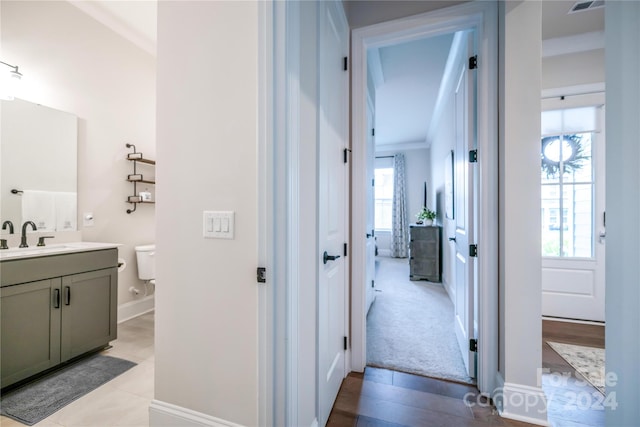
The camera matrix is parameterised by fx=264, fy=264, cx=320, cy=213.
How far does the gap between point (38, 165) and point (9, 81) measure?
2.02 feet

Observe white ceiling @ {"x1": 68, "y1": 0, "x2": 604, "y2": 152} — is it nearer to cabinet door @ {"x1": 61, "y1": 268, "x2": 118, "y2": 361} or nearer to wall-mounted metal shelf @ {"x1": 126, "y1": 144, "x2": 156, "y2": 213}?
wall-mounted metal shelf @ {"x1": 126, "y1": 144, "x2": 156, "y2": 213}

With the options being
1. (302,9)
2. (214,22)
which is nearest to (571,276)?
(302,9)

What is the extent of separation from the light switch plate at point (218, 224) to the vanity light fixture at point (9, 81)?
2061 mm

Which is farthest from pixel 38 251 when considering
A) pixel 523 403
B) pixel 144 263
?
pixel 523 403

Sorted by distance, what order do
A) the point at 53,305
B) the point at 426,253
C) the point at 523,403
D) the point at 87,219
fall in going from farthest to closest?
the point at 426,253, the point at 87,219, the point at 53,305, the point at 523,403

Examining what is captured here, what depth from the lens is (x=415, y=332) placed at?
255 centimetres

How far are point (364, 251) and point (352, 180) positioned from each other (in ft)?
1.73

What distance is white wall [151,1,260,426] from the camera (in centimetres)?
110

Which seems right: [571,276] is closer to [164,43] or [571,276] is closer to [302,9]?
[302,9]

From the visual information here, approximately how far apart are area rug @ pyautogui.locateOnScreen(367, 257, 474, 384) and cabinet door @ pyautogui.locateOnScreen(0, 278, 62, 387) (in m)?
2.26

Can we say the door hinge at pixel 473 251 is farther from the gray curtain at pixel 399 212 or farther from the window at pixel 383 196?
the window at pixel 383 196

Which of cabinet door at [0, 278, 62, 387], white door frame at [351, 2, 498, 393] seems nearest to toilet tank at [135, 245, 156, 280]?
cabinet door at [0, 278, 62, 387]

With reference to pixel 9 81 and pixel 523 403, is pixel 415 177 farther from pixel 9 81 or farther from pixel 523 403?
pixel 9 81

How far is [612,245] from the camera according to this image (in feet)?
1.57
